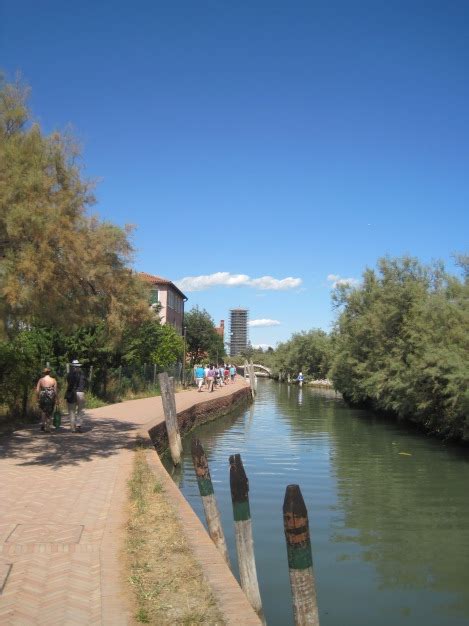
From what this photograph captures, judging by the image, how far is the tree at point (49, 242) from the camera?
10.6 meters

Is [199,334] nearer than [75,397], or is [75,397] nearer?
[75,397]

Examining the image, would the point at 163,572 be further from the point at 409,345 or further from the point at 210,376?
the point at 210,376

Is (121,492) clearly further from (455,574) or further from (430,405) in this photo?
(430,405)

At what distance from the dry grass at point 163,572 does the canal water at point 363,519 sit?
4.99 ft

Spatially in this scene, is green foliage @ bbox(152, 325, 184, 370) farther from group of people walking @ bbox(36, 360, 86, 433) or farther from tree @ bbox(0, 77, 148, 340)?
tree @ bbox(0, 77, 148, 340)

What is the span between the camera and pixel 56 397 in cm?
1495

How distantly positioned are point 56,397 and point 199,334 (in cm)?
4936

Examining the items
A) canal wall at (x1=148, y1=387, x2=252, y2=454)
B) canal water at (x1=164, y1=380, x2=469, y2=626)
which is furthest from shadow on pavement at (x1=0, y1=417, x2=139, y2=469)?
canal water at (x1=164, y1=380, x2=469, y2=626)

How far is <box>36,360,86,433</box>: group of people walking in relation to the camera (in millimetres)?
14227

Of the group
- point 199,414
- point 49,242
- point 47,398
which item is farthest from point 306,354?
point 49,242

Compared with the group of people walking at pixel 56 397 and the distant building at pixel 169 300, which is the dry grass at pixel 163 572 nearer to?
the group of people walking at pixel 56 397

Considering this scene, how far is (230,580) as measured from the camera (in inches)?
211

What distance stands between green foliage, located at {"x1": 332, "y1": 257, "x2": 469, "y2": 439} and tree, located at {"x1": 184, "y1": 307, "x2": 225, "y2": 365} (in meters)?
25.5

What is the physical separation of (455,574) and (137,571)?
5.01 m
